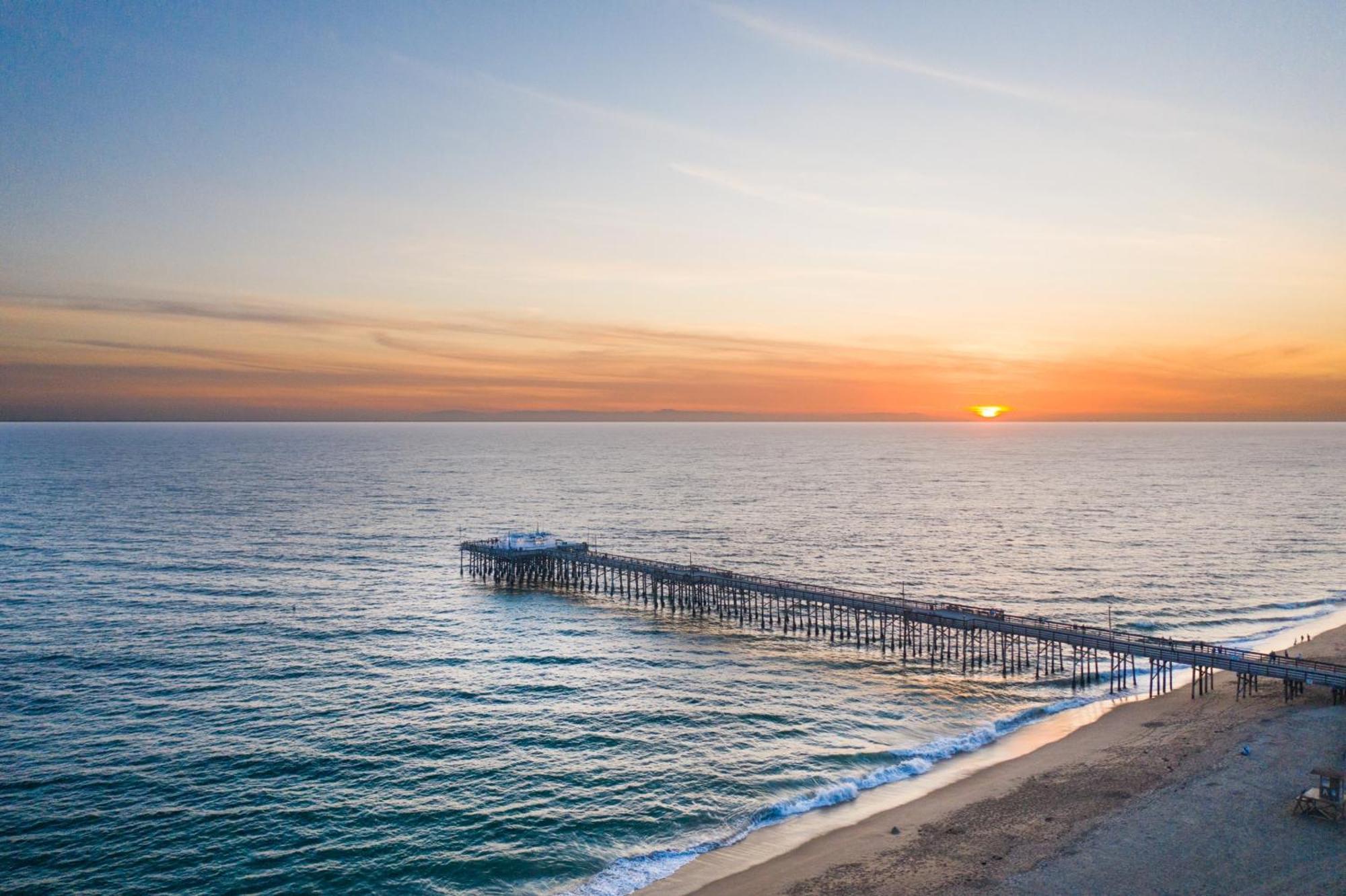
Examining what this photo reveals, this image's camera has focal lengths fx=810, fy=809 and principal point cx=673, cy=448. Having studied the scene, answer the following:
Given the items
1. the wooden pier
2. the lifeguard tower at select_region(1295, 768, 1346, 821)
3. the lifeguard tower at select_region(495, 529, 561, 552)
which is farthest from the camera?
the lifeguard tower at select_region(495, 529, 561, 552)

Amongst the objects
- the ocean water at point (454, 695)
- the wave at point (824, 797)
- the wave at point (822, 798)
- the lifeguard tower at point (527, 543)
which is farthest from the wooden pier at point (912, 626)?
the wave at point (822, 798)

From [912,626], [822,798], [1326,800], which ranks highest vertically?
[1326,800]

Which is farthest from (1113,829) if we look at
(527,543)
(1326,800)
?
(527,543)

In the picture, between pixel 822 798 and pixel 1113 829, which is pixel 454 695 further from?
pixel 1113 829

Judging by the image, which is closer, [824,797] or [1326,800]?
[1326,800]

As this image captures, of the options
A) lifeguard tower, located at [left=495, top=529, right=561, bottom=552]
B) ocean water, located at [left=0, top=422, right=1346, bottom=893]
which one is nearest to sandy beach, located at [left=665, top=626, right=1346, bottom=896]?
ocean water, located at [left=0, top=422, right=1346, bottom=893]

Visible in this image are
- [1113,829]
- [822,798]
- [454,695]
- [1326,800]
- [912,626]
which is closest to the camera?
[1326,800]

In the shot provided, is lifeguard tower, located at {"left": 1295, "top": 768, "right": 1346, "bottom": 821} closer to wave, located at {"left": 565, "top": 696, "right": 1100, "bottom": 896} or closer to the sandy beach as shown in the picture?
the sandy beach

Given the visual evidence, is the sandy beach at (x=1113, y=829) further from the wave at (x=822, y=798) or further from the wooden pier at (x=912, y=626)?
the wooden pier at (x=912, y=626)
